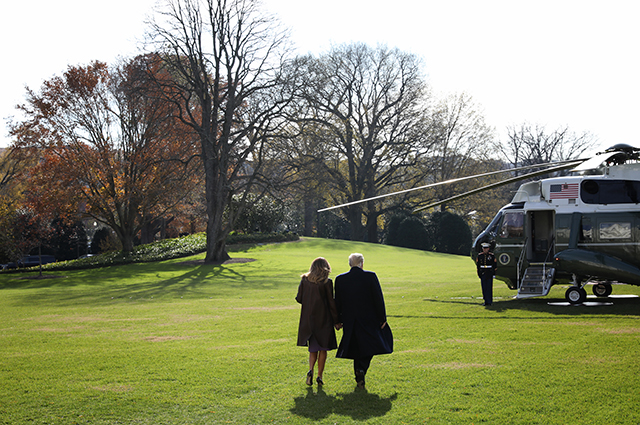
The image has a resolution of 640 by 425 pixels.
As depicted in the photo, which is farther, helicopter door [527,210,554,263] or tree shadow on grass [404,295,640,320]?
helicopter door [527,210,554,263]

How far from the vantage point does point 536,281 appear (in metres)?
14.6

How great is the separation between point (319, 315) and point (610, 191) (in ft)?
35.9

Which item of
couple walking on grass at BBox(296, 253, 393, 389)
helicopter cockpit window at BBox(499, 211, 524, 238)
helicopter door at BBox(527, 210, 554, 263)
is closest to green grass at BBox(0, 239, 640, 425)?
couple walking on grass at BBox(296, 253, 393, 389)

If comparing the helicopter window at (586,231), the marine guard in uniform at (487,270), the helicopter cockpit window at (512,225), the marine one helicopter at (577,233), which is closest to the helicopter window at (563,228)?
the marine one helicopter at (577,233)

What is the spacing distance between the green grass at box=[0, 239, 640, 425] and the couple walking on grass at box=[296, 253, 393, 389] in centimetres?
52

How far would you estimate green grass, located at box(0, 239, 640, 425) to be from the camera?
595 centimetres

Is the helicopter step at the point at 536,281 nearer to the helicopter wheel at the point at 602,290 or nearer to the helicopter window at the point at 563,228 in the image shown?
the helicopter window at the point at 563,228

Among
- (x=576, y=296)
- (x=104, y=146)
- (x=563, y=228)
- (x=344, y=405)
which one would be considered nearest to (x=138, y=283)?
(x=104, y=146)

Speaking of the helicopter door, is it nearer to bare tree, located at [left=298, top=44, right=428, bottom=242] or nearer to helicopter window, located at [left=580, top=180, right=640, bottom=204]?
helicopter window, located at [left=580, top=180, right=640, bottom=204]

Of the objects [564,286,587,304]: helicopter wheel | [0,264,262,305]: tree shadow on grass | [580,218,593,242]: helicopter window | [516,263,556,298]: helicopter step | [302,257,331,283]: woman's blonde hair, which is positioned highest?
[580,218,593,242]: helicopter window

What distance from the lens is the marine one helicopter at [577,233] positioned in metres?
13.6

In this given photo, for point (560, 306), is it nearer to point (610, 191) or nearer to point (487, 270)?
point (487, 270)

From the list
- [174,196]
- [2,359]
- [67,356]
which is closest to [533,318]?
[67,356]

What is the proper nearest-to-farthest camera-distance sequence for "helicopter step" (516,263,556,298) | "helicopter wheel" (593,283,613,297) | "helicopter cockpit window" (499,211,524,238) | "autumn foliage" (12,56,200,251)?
"helicopter step" (516,263,556,298) → "helicopter wheel" (593,283,613,297) → "helicopter cockpit window" (499,211,524,238) → "autumn foliage" (12,56,200,251)
